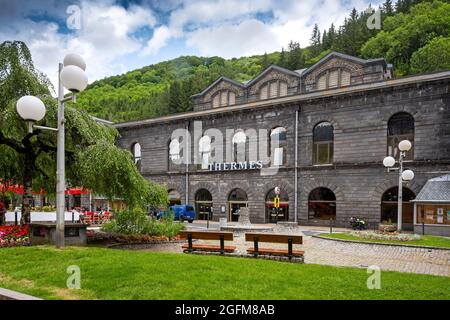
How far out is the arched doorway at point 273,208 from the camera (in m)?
31.6

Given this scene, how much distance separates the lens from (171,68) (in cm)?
9288

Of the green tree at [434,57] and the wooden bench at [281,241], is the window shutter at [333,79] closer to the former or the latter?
the green tree at [434,57]

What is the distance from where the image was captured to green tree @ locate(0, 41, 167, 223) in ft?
46.4

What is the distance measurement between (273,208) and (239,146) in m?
6.57

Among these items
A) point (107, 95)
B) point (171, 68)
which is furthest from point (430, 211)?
point (171, 68)

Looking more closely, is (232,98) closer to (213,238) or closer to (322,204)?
(322,204)

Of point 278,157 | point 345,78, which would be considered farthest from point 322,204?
point 345,78

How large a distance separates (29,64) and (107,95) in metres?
61.7

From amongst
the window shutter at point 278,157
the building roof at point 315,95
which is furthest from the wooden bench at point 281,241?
the window shutter at point 278,157

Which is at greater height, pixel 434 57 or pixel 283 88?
pixel 434 57

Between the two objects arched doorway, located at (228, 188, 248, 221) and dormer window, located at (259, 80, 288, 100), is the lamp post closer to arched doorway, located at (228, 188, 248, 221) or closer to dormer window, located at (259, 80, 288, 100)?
arched doorway, located at (228, 188, 248, 221)

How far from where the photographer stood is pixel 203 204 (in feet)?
121

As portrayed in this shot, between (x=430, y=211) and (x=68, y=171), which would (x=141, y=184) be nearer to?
(x=68, y=171)

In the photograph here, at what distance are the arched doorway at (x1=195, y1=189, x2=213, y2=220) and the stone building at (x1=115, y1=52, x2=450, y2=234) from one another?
0.10 meters
